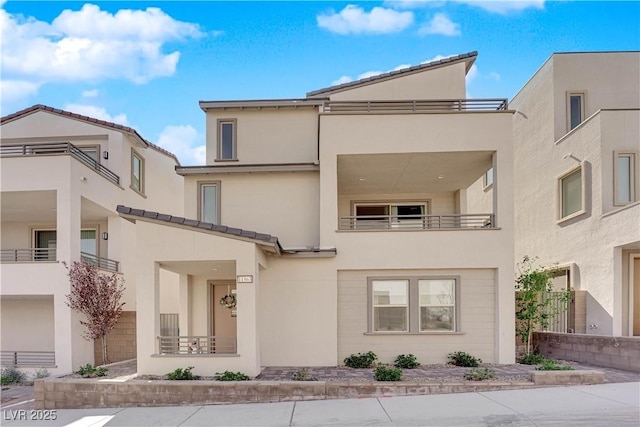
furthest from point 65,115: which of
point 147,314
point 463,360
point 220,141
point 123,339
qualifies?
point 463,360

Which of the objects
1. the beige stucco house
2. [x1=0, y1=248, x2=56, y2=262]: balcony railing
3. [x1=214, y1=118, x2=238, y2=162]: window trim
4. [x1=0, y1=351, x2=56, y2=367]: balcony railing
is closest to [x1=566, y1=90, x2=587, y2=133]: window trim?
the beige stucco house

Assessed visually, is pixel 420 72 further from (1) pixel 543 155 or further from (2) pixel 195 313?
(2) pixel 195 313

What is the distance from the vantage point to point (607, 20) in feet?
43.2

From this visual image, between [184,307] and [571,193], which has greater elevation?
[571,193]

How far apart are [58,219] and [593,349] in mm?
15210

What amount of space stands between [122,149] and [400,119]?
33.5 feet

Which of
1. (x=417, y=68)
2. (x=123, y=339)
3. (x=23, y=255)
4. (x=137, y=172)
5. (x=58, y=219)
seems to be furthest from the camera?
(x=137, y=172)

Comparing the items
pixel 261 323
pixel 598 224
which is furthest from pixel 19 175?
pixel 598 224

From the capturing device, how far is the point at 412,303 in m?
11.3

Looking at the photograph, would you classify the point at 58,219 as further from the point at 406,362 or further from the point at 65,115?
the point at 406,362

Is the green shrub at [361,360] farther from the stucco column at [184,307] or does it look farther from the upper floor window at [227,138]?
the upper floor window at [227,138]

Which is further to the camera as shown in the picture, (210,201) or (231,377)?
(210,201)

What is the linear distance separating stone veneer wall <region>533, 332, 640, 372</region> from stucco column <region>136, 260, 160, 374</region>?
35.7 feet

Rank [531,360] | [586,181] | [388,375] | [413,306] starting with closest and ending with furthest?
1. [388,375]
2. [531,360]
3. [413,306]
4. [586,181]
